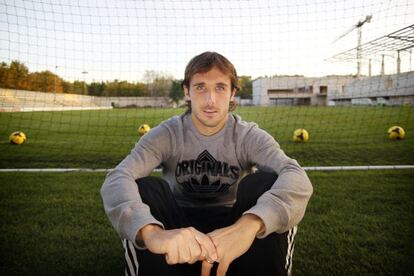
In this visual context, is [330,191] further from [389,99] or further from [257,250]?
[389,99]

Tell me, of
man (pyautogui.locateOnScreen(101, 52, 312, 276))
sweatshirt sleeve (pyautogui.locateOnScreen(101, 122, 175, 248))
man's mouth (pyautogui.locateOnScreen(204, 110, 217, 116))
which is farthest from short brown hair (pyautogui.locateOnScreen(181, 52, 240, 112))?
sweatshirt sleeve (pyautogui.locateOnScreen(101, 122, 175, 248))

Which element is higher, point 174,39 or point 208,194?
point 174,39

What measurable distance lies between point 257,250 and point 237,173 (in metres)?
0.59

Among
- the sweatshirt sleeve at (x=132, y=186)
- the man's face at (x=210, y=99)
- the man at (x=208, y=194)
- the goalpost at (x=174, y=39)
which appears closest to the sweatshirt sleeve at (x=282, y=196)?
the man at (x=208, y=194)

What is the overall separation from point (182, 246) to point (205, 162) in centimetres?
71

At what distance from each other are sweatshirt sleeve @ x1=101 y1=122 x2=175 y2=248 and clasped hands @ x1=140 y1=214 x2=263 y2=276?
61mm

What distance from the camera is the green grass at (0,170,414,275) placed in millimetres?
1912

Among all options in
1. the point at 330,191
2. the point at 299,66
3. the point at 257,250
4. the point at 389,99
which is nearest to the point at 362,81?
the point at 389,99

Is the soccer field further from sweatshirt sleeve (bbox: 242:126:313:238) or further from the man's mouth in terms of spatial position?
the man's mouth

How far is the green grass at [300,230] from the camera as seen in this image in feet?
6.27

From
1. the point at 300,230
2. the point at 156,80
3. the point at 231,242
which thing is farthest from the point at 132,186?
the point at 156,80

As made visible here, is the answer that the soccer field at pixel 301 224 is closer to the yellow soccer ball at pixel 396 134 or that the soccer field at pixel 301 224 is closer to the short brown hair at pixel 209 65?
the short brown hair at pixel 209 65

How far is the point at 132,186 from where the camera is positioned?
1.36 metres

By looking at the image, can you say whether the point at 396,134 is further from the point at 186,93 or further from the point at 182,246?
the point at 182,246
